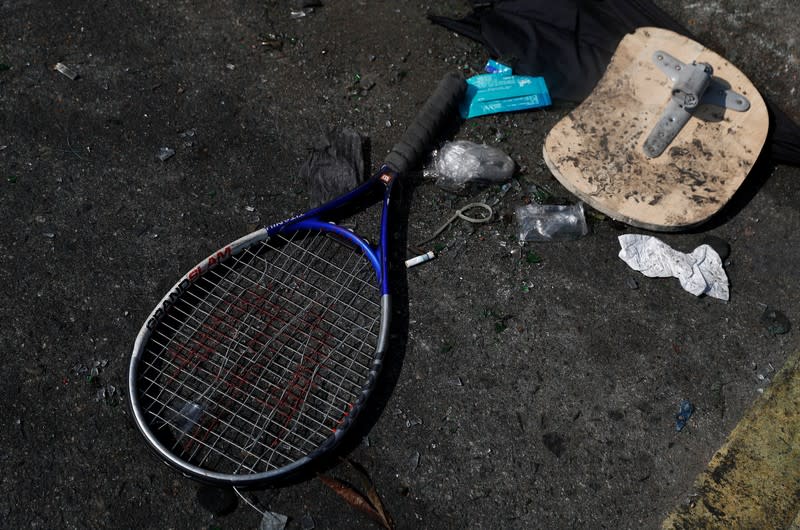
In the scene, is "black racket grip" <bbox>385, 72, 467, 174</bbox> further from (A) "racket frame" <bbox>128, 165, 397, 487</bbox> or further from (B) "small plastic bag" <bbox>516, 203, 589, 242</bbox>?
(B) "small plastic bag" <bbox>516, 203, 589, 242</bbox>

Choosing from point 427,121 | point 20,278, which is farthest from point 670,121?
point 20,278

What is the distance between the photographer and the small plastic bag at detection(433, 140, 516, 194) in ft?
12.6

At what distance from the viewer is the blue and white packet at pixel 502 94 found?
4.14m

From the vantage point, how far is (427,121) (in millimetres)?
3848

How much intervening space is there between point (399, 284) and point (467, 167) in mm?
803

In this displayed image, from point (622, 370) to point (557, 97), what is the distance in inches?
69.9

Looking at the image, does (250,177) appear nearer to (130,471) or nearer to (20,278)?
(20,278)

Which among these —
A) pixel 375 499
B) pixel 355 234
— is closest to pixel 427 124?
pixel 355 234

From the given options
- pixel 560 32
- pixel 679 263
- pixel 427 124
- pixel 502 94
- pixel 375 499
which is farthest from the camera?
pixel 560 32

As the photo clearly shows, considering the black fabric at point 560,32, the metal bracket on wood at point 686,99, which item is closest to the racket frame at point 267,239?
the black fabric at point 560,32

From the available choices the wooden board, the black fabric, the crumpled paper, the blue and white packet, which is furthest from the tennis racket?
the crumpled paper

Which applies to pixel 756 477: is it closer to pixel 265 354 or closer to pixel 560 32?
pixel 265 354

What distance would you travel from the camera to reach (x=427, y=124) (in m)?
3.84

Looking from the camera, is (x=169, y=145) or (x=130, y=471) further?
(x=169, y=145)
